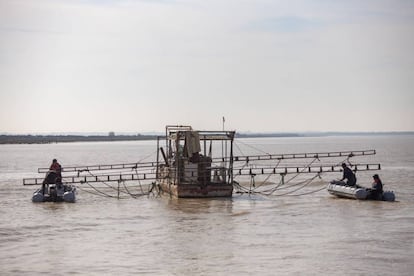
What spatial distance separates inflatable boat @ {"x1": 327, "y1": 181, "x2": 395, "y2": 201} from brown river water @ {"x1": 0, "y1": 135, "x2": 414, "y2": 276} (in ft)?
1.47

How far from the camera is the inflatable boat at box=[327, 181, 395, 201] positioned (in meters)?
29.9

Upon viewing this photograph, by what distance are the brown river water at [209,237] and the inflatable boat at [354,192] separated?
1.47ft

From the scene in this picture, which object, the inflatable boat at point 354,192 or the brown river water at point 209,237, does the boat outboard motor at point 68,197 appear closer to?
the brown river water at point 209,237

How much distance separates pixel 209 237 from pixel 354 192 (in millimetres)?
11374


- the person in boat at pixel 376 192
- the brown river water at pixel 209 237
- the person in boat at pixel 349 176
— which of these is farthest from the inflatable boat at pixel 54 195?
the person in boat at pixel 376 192

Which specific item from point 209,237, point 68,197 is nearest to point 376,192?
point 209,237

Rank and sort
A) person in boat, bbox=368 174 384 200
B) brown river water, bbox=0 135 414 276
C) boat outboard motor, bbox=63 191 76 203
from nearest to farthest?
brown river water, bbox=0 135 414 276, person in boat, bbox=368 174 384 200, boat outboard motor, bbox=63 191 76 203

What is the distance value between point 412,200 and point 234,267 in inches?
656

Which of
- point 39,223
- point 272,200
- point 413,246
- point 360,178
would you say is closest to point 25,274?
point 39,223

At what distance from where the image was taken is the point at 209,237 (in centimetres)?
2102

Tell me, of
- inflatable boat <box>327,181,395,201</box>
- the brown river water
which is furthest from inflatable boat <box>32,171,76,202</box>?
inflatable boat <box>327,181,395,201</box>

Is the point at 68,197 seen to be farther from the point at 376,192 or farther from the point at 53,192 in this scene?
the point at 376,192

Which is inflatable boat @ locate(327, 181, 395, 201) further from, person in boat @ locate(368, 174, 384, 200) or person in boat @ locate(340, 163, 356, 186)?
person in boat @ locate(340, 163, 356, 186)

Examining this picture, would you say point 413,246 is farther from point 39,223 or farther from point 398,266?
point 39,223
